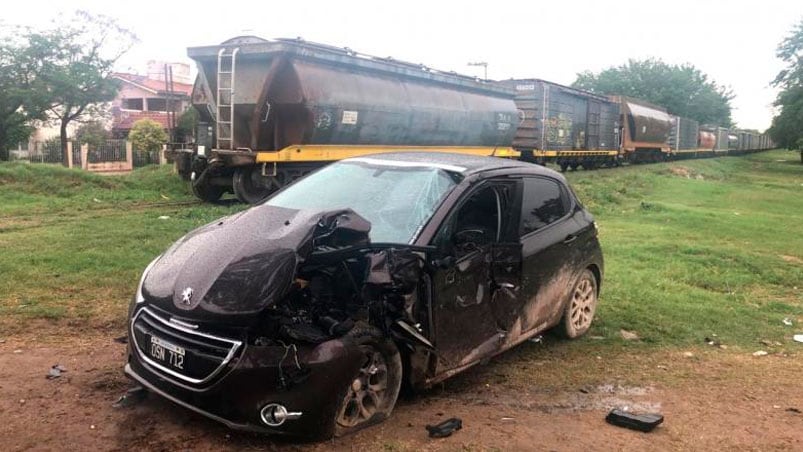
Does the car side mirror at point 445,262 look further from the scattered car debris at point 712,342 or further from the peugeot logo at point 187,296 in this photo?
the scattered car debris at point 712,342

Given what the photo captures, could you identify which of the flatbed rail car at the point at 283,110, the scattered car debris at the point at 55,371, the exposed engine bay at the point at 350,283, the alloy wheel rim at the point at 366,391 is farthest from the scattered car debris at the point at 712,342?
the flatbed rail car at the point at 283,110

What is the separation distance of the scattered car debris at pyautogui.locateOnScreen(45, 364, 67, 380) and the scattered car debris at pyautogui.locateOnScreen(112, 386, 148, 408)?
67 cm

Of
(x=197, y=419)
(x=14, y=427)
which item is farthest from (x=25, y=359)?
(x=197, y=419)

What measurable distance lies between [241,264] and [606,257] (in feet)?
24.4

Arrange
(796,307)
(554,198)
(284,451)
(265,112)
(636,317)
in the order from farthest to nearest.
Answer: (265,112)
(796,307)
(636,317)
(554,198)
(284,451)

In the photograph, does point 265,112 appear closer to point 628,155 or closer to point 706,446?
point 706,446

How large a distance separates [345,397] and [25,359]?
2579 millimetres

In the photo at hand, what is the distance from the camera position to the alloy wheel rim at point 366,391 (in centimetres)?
364

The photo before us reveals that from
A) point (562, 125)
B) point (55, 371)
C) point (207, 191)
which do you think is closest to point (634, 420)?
point (55, 371)

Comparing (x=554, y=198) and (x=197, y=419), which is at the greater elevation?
(x=554, y=198)

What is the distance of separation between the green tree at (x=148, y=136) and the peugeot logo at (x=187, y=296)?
31.4 metres

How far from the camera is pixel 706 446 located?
3879mm

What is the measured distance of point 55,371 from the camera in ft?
14.7

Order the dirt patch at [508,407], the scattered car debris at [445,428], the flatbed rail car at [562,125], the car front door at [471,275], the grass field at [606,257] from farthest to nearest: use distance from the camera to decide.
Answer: the flatbed rail car at [562,125], the grass field at [606,257], the car front door at [471,275], the scattered car debris at [445,428], the dirt patch at [508,407]
